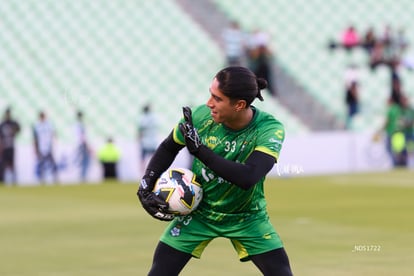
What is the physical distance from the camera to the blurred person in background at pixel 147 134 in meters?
24.8

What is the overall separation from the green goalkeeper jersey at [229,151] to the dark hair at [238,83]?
26 cm

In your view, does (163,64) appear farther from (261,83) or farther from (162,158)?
(261,83)

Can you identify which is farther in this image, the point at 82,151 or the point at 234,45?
the point at 234,45

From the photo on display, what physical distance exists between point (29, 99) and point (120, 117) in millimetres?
2591

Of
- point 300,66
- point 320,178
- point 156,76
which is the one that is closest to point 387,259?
point 320,178

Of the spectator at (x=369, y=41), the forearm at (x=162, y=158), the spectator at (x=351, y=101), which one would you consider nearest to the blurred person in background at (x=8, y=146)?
the spectator at (x=351, y=101)

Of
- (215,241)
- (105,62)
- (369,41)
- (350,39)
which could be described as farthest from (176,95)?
(215,241)

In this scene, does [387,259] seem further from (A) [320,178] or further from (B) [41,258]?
(A) [320,178]

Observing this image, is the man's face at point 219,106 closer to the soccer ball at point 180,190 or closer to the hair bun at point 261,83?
the hair bun at point 261,83

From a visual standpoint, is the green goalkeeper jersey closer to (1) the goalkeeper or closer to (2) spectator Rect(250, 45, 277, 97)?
(1) the goalkeeper

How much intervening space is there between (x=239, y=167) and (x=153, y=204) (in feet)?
2.14

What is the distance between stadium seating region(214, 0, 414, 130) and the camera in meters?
31.2

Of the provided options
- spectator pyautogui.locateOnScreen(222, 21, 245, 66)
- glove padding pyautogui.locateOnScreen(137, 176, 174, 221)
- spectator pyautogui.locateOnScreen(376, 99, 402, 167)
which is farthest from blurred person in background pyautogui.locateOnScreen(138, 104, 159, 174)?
glove padding pyautogui.locateOnScreen(137, 176, 174, 221)

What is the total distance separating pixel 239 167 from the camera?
6.04 m
